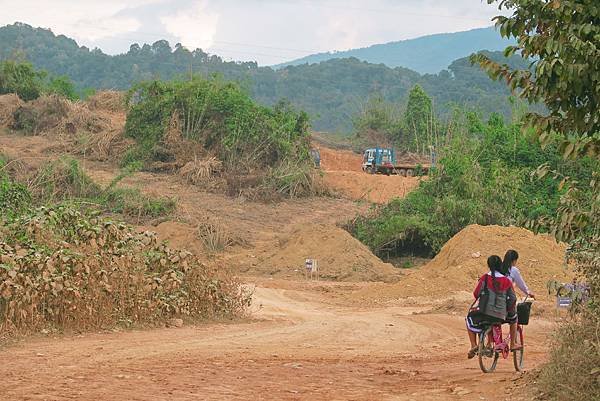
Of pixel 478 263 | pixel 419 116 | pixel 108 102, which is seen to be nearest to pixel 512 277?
pixel 478 263

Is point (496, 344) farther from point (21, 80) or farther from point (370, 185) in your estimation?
point (21, 80)

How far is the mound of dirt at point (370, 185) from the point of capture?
159ft

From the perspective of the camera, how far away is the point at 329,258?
29.1 meters

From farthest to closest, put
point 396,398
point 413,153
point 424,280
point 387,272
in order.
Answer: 1. point 413,153
2. point 387,272
3. point 424,280
4. point 396,398

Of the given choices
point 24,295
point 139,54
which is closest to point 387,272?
point 24,295

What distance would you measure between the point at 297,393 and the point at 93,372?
2.30 metres

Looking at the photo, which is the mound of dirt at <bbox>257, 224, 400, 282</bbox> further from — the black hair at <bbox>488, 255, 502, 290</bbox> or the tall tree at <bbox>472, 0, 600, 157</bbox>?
the tall tree at <bbox>472, 0, 600, 157</bbox>

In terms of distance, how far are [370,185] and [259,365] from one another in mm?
38950

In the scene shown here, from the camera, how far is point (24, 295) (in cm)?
1371

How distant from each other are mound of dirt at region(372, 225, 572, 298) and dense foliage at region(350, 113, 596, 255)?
3423 mm

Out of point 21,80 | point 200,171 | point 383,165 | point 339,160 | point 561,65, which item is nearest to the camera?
point 561,65

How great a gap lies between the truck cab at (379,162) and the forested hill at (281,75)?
49.7 metres

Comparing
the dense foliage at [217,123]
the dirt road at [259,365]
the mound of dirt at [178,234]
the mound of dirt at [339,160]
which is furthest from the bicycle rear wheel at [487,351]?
the mound of dirt at [339,160]

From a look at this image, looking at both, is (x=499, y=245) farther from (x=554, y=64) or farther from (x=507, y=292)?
(x=554, y=64)
